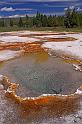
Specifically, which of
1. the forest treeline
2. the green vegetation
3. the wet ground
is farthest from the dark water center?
the forest treeline

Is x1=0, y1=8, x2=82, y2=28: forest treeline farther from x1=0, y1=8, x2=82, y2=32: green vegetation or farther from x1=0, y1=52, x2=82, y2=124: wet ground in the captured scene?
x1=0, y1=52, x2=82, y2=124: wet ground

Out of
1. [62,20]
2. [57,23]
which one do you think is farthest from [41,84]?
[62,20]

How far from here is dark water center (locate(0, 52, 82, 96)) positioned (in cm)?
1691

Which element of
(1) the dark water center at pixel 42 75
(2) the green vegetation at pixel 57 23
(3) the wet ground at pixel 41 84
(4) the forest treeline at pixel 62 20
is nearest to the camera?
(3) the wet ground at pixel 41 84

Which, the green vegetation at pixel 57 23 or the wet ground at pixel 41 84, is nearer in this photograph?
the wet ground at pixel 41 84

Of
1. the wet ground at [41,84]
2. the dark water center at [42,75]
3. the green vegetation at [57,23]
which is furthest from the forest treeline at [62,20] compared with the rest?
the dark water center at [42,75]

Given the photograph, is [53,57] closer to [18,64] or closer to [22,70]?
[18,64]

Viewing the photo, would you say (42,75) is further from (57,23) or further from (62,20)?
(62,20)

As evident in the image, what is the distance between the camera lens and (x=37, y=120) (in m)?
11.9

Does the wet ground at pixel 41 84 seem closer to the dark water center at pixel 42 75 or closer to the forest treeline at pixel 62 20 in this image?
the dark water center at pixel 42 75

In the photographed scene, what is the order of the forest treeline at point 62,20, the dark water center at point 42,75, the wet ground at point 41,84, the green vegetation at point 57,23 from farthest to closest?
the forest treeline at point 62,20 → the green vegetation at point 57,23 → the dark water center at point 42,75 → the wet ground at point 41,84

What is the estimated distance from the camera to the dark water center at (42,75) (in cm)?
1691

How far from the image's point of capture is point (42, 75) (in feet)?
67.4

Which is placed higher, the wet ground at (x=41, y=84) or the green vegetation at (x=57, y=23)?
the wet ground at (x=41, y=84)
